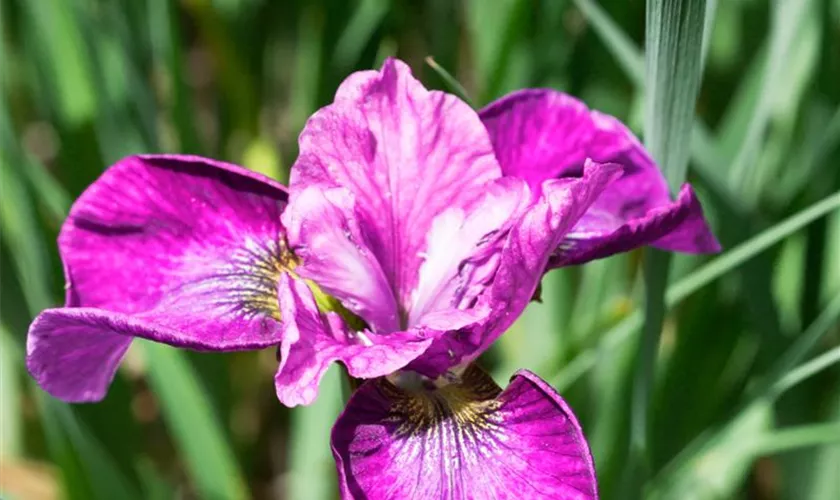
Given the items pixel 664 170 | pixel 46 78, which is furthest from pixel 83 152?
pixel 664 170

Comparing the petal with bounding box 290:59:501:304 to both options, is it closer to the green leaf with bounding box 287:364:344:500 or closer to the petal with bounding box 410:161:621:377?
the petal with bounding box 410:161:621:377

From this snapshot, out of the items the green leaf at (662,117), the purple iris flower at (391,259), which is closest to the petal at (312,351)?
the purple iris flower at (391,259)

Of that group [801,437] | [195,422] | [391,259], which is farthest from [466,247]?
[195,422]

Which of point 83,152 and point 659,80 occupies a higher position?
point 659,80

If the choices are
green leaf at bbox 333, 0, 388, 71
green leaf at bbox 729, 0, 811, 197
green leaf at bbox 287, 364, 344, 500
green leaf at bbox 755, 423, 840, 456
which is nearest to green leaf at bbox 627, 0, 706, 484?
green leaf at bbox 755, 423, 840, 456

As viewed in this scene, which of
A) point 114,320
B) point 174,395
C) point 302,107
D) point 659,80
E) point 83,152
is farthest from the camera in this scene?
point 302,107

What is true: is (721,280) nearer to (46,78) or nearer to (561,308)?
(561,308)

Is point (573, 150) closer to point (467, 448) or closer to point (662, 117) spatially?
point (662, 117)
